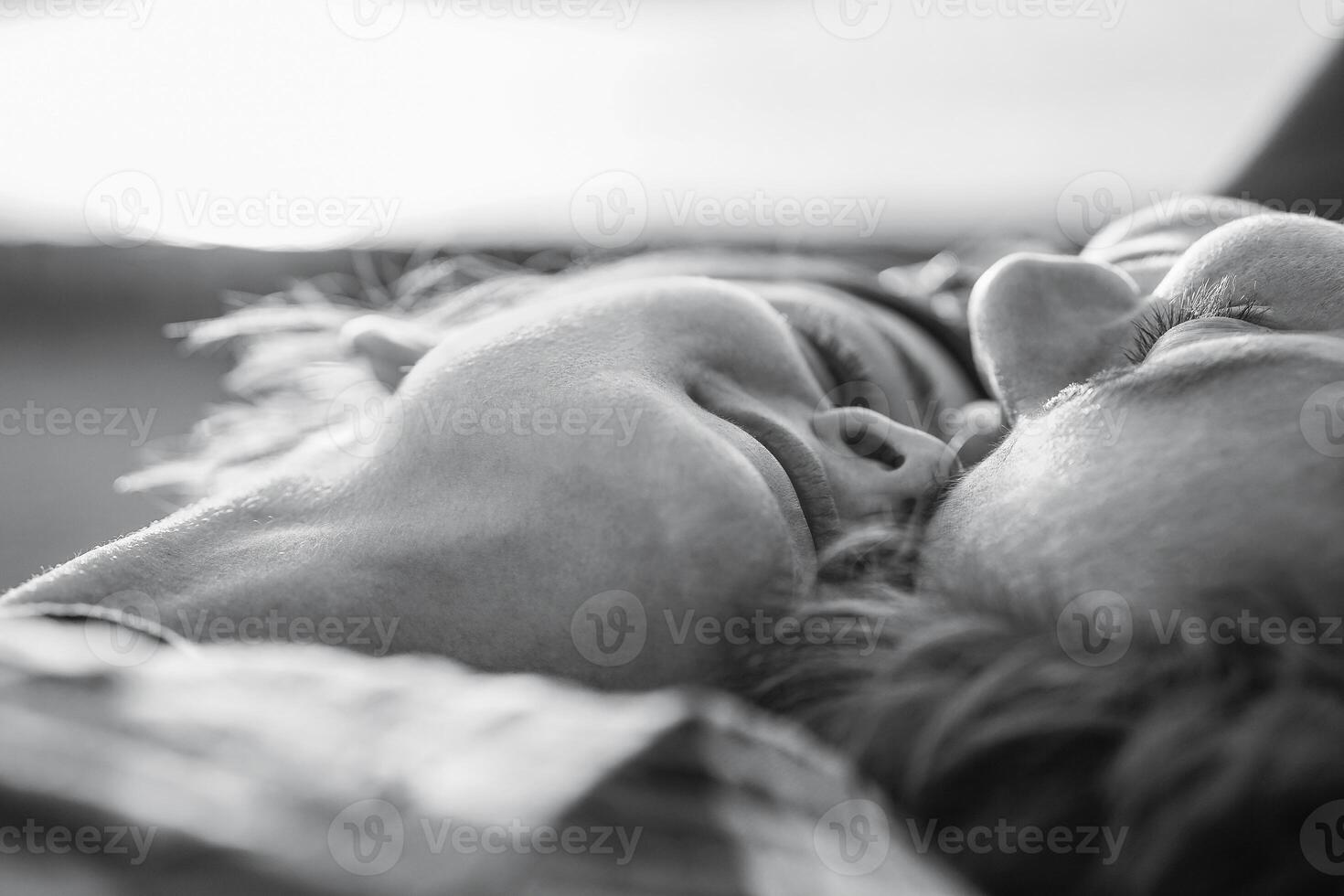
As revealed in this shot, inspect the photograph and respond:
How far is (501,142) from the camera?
1785 millimetres

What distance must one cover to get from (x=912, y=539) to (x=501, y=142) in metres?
1.44

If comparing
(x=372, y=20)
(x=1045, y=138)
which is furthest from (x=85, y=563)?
(x=1045, y=138)

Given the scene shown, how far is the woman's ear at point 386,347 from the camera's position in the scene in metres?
0.74

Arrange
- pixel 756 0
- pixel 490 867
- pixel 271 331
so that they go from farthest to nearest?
pixel 756 0 < pixel 271 331 < pixel 490 867

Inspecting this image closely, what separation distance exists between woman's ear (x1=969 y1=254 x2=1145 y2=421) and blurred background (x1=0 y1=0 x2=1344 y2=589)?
3.00ft

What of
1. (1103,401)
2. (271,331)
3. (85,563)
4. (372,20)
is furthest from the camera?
(372,20)

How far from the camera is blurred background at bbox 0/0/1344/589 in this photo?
152 cm

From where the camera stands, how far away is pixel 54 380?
5.51 ft

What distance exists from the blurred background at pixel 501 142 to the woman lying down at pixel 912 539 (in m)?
0.88

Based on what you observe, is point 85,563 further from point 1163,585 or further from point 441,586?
point 1163,585

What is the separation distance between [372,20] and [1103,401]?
1.32 m

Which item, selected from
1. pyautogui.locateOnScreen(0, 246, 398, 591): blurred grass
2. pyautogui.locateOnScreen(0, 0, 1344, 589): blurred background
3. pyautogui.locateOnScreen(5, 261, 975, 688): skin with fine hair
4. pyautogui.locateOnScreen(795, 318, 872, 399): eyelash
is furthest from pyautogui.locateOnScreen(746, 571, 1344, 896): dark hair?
pyautogui.locateOnScreen(0, 246, 398, 591): blurred grass

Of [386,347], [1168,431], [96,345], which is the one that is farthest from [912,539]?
[96,345]

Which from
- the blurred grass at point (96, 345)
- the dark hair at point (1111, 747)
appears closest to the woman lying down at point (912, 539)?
the dark hair at point (1111, 747)
